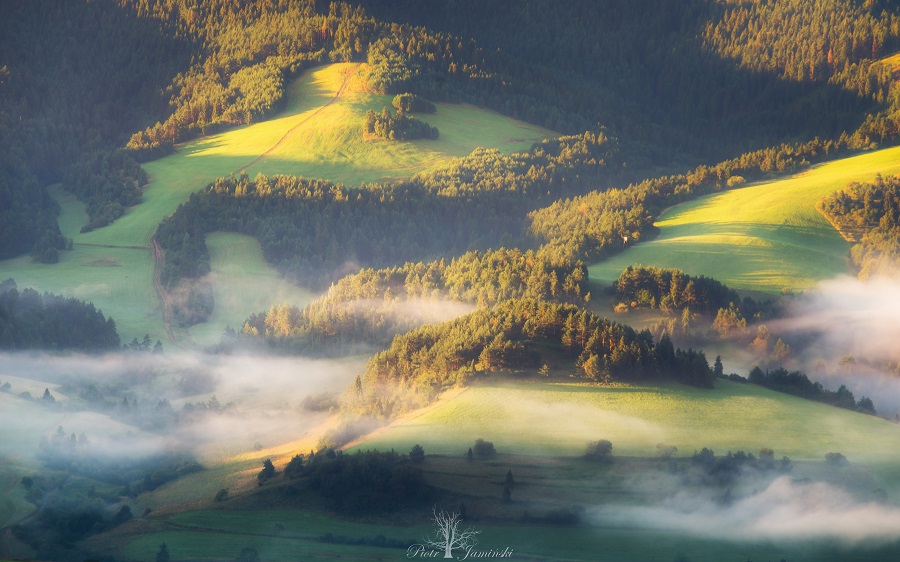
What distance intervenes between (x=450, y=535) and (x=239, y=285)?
9209 centimetres

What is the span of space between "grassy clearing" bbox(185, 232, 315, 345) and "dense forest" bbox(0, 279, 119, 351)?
11818 millimetres

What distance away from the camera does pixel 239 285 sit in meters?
177

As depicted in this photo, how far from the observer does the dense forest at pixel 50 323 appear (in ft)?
477

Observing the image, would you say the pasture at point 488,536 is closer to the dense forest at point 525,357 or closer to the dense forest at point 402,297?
the dense forest at point 525,357

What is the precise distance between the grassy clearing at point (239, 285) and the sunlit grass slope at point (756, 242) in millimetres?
38006

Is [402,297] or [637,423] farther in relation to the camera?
[402,297]

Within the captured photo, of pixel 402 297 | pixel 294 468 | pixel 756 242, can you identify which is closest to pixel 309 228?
pixel 402 297

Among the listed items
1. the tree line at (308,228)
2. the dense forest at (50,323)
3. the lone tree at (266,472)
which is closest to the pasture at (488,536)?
the lone tree at (266,472)

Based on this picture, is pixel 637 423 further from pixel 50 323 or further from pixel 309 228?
pixel 309 228

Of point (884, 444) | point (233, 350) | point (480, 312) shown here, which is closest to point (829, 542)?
point (884, 444)

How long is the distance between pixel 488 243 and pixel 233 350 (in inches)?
2162

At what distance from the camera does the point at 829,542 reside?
88750 mm

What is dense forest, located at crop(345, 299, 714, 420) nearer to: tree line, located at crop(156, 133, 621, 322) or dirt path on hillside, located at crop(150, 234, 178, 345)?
dirt path on hillside, located at crop(150, 234, 178, 345)

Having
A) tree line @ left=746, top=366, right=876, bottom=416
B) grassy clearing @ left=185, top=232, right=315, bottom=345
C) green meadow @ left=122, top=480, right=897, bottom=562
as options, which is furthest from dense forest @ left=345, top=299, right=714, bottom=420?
grassy clearing @ left=185, top=232, right=315, bottom=345
